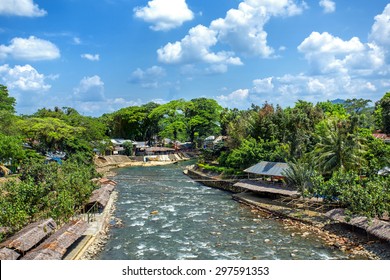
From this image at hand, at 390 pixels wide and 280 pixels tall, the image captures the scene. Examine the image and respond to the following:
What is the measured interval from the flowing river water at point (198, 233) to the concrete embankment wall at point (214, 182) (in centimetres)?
228

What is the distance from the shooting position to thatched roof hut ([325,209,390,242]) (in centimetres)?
2108

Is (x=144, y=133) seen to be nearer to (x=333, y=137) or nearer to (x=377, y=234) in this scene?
(x=333, y=137)

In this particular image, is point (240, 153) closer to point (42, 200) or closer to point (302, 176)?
point (302, 176)

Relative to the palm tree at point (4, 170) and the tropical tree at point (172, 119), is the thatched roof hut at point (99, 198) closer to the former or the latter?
the palm tree at point (4, 170)

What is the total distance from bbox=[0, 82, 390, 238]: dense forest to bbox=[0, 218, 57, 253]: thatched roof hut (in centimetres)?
145

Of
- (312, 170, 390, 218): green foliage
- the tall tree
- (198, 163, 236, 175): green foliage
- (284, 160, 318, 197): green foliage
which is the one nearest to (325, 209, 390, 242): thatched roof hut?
(312, 170, 390, 218): green foliage

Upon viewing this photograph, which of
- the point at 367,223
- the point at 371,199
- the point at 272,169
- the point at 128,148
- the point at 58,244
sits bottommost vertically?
the point at 367,223

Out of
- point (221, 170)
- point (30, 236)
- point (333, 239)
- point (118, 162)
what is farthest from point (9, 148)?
point (118, 162)

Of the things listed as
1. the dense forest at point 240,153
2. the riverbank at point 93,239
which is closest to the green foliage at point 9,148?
the dense forest at point 240,153

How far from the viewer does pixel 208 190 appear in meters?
44.3

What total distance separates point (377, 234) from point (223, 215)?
12983 millimetres

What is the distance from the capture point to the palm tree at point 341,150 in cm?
3412

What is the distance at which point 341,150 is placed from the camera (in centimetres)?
3428

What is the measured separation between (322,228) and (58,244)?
17742 mm
